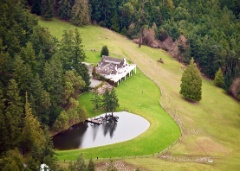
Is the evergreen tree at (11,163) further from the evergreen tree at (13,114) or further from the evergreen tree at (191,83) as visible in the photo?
the evergreen tree at (191,83)

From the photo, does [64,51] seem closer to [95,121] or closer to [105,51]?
[95,121]

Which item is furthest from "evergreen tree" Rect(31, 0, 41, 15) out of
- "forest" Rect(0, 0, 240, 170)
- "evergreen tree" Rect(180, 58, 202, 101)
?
"evergreen tree" Rect(180, 58, 202, 101)

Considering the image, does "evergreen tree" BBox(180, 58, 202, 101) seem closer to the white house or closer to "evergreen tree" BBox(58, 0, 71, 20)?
the white house

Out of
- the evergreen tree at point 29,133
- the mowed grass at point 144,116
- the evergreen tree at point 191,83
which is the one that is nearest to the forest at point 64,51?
the evergreen tree at point 29,133

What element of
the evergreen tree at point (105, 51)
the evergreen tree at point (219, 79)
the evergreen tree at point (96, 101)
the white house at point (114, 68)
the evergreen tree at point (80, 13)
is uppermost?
the evergreen tree at point (80, 13)

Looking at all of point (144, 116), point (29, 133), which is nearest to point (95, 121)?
point (144, 116)

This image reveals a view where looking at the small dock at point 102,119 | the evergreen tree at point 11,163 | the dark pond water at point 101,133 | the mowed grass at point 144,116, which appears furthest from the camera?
the small dock at point 102,119
